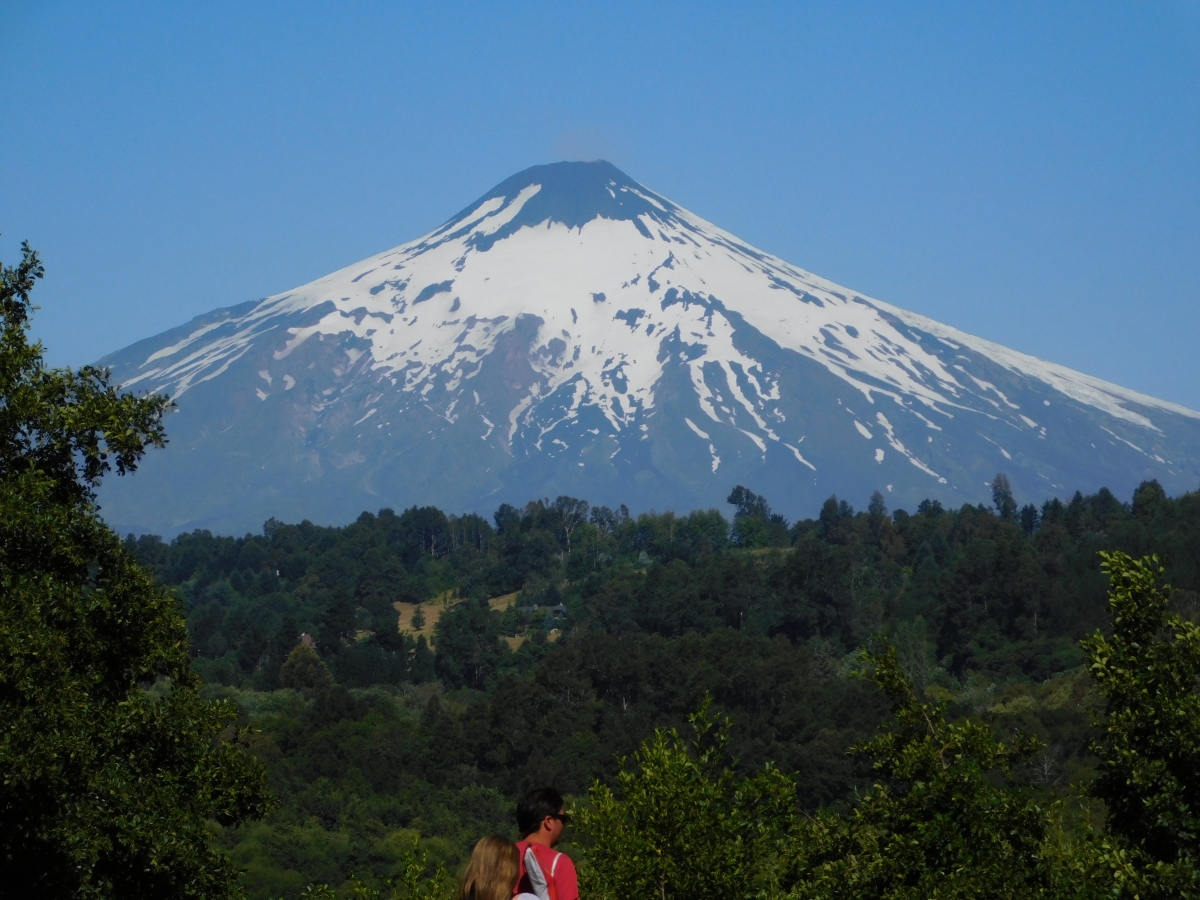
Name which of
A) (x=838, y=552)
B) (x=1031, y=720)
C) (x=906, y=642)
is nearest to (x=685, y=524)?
(x=838, y=552)

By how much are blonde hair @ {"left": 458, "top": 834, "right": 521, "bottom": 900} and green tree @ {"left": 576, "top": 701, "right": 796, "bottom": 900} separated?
471 centimetres

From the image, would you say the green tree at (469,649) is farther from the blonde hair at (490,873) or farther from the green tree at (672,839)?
the blonde hair at (490,873)

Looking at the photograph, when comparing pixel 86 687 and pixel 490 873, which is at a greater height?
pixel 86 687

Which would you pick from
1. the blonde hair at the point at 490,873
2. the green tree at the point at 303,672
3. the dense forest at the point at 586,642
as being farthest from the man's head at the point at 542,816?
the green tree at the point at 303,672

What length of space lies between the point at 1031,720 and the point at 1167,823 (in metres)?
51.9

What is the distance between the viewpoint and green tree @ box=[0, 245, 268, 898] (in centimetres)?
973

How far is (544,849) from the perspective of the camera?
691 cm

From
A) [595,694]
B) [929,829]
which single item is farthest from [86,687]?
[595,694]

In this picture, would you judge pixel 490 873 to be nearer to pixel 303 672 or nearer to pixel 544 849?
pixel 544 849

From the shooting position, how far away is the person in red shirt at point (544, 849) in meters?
6.77

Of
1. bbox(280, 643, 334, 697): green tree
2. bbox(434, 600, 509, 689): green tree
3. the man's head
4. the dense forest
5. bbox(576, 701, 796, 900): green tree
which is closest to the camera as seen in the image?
A: the man's head

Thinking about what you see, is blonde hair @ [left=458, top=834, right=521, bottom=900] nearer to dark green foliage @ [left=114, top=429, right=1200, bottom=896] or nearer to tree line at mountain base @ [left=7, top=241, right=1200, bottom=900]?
tree line at mountain base @ [left=7, top=241, right=1200, bottom=900]

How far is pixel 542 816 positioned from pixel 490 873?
707 millimetres

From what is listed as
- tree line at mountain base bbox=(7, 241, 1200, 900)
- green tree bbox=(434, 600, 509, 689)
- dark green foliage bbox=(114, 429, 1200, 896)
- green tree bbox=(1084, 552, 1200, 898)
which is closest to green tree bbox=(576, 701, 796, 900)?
tree line at mountain base bbox=(7, 241, 1200, 900)
